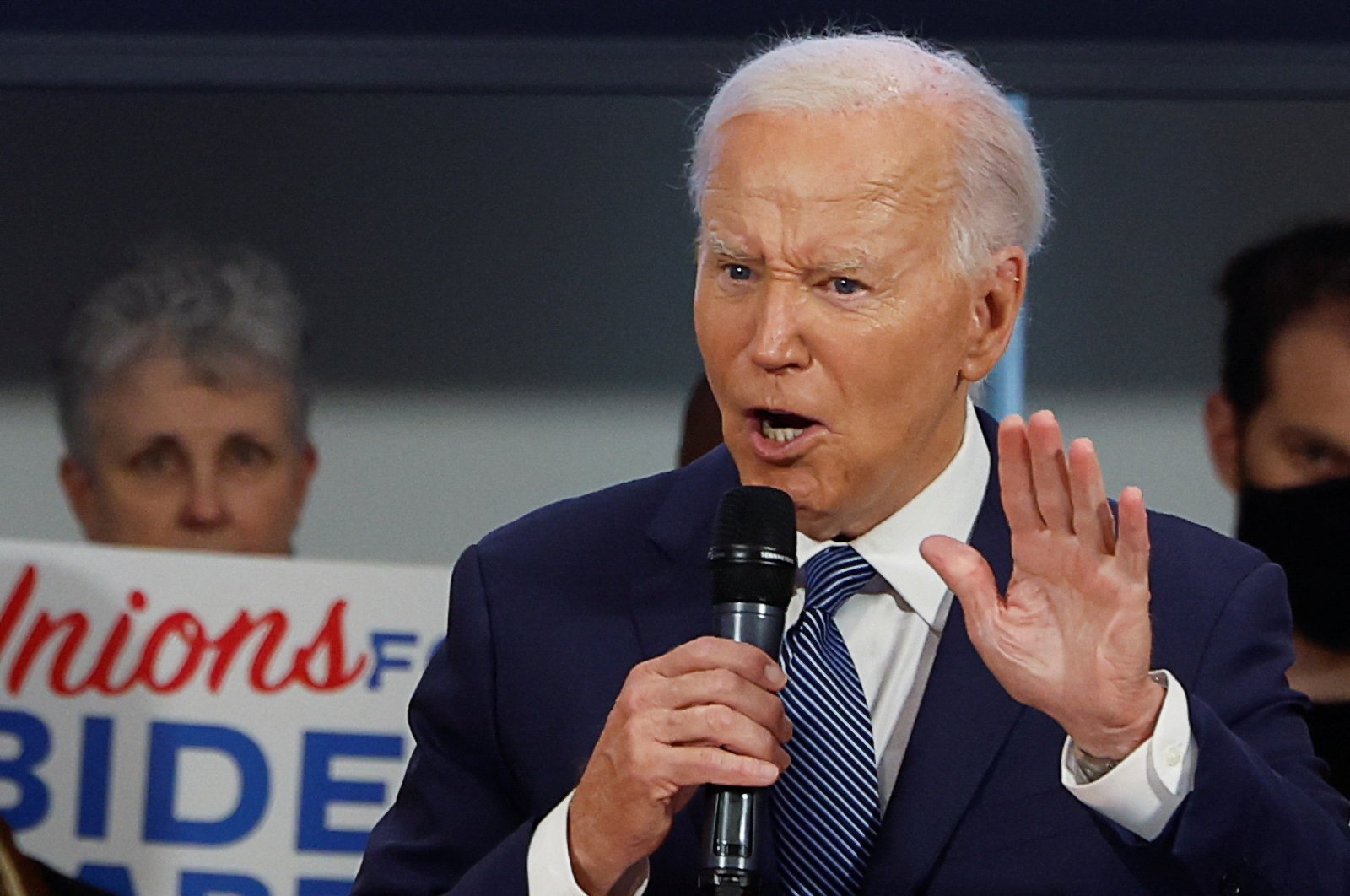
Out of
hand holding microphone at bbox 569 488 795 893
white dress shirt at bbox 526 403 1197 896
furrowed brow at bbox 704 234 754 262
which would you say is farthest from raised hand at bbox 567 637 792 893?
furrowed brow at bbox 704 234 754 262

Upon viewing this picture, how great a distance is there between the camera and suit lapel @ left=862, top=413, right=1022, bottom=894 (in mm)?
1620

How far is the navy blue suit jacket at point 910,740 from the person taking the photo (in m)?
1.59

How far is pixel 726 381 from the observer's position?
1.71m

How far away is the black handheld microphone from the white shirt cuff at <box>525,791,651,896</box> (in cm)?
12

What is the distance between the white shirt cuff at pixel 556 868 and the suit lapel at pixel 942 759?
0.22 m

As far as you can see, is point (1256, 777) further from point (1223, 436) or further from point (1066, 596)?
point (1223, 436)

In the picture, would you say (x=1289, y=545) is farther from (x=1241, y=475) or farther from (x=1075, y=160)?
(x=1075, y=160)

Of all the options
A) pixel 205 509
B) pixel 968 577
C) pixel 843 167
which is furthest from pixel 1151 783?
pixel 205 509

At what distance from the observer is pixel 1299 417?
9.03 ft

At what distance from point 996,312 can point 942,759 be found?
47cm

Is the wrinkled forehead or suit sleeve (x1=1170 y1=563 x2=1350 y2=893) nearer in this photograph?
suit sleeve (x1=1170 y1=563 x2=1350 y2=893)

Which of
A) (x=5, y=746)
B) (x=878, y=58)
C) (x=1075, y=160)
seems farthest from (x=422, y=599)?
(x=878, y=58)

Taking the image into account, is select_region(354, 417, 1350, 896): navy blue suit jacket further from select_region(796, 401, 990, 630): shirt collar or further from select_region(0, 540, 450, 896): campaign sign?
select_region(0, 540, 450, 896): campaign sign

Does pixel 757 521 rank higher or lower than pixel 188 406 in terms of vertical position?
lower
